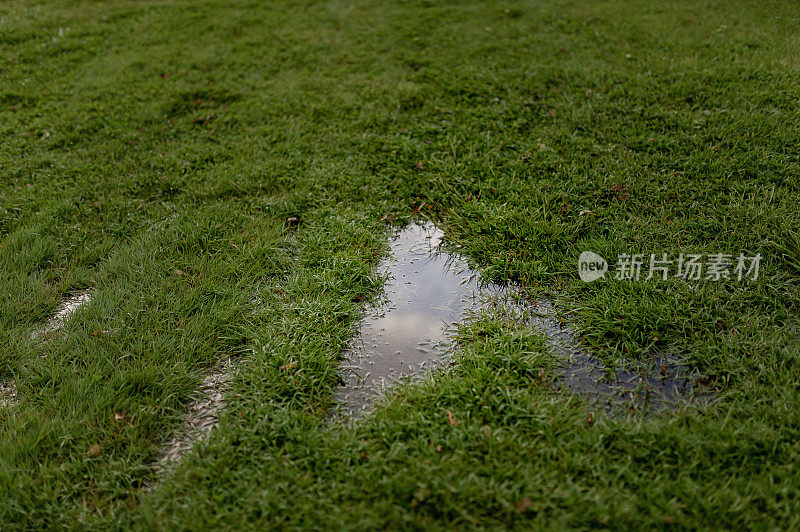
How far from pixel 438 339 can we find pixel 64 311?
2412mm

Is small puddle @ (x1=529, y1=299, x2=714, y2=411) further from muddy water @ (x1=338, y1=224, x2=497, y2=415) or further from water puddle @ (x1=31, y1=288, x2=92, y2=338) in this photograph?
water puddle @ (x1=31, y1=288, x2=92, y2=338)

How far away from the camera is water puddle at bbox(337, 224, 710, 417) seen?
2.46 metres

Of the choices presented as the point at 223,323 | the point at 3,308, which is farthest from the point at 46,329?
the point at 223,323

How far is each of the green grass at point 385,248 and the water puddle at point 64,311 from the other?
69 millimetres

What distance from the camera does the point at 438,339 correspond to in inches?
112

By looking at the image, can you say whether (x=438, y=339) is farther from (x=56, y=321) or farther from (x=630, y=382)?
(x=56, y=321)

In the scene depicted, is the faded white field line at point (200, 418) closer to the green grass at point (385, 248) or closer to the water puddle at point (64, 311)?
the green grass at point (385, 248)

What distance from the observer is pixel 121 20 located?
Answer: 7.05m

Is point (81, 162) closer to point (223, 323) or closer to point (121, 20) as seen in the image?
point (223, 323)

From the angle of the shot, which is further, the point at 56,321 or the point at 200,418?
the point at 56,321

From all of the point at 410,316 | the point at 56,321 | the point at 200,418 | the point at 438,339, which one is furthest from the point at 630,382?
the point at 56,321

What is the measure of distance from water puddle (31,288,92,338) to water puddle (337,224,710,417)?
69.9 inches

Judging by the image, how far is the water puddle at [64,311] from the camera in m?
2.88

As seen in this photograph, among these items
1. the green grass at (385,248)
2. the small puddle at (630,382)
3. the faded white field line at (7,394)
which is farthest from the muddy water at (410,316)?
the faded white field line at (7,394)
